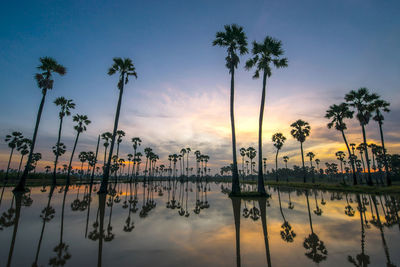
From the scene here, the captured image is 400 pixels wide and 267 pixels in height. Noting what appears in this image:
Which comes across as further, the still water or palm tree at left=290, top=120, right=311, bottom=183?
palm tree at left=290, top=120, right=311, bottom=183

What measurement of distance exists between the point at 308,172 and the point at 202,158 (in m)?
120

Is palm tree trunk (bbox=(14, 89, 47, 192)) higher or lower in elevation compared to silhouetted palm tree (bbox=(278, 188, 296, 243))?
higher

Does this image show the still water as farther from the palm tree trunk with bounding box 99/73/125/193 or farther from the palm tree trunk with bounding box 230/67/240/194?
the palm tree trunk with bounding box 99/73/125/193

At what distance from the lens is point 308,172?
181 metres

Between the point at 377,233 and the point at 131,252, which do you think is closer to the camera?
the point at 131,252

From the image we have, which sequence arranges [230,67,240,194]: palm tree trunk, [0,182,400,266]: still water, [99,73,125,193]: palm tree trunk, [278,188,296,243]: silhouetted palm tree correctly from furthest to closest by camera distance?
1. [99,73,125,193]: palm tree trunk
2. [230,67,240,194]: palm tree trunk
3. [278,188,296,243]: silhouetted palm tree
4. [0,182,400,266]: still water

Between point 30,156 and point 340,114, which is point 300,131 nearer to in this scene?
point 340,114

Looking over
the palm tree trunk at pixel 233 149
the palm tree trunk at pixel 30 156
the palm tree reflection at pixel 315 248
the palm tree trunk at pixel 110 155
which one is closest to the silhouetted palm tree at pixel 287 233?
the palm tree reflection at pixel 315 248

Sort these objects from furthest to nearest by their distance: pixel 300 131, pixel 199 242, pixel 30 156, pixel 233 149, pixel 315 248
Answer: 1. pixel 300 131
2. pixel 30 156
3. pixel 233 149
4. pixel 199 242
5. pixel 315 248

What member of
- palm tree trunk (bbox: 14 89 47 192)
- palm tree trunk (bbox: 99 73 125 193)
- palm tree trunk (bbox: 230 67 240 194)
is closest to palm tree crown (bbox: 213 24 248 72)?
palm tree trunk (bbox: 230 67 240 194)

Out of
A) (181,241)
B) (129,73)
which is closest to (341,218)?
(181,241)

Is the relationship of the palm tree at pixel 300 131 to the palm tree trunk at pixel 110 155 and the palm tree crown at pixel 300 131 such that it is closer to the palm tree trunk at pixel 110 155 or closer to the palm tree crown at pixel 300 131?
the palm tree crown at pixel 300 131

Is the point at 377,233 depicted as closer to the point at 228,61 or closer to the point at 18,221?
the point at 18,221

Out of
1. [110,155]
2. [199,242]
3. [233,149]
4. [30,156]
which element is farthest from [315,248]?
[30,156]
